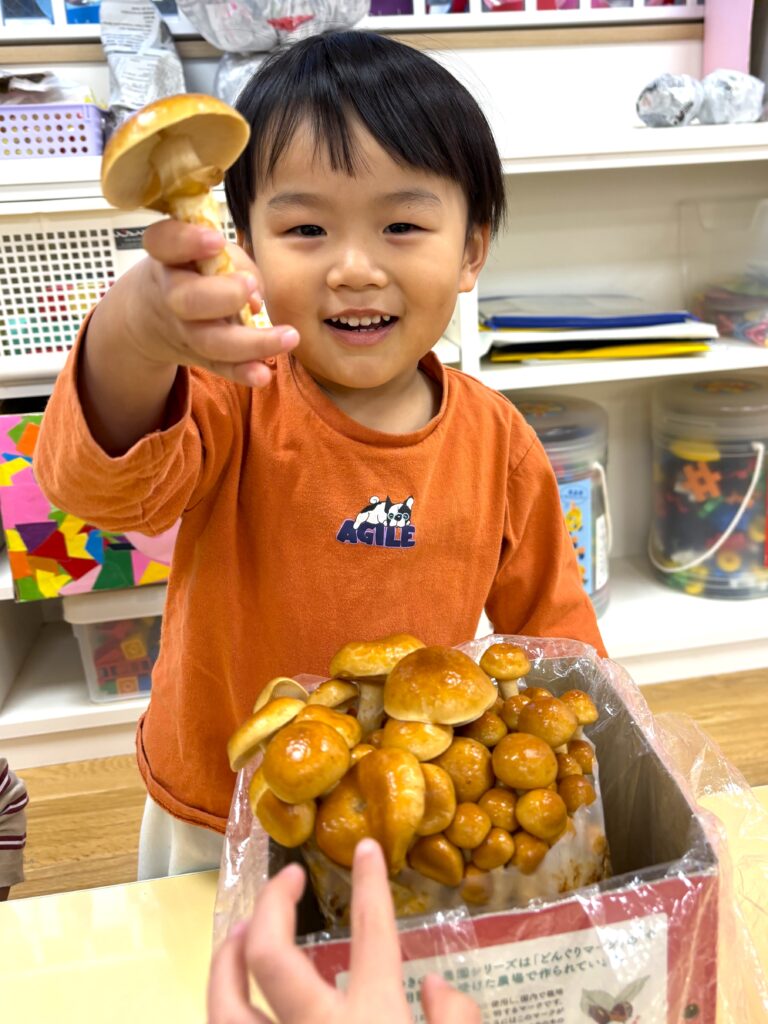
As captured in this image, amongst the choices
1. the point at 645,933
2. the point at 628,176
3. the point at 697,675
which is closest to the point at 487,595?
the point at 645,933

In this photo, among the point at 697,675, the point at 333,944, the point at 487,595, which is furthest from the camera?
the point at 697,675

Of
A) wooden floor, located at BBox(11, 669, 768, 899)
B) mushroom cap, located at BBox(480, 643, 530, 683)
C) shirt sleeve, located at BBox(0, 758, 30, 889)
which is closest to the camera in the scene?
mushroom cap, located at BBox(480, 643, 530, 683)

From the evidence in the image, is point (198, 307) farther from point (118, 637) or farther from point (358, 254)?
point (118, 637)

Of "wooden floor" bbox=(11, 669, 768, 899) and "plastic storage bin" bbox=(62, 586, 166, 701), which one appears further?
"plastic storage bin" bbox=(62, 586, 166, 701)

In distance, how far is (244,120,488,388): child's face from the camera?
1.95 ft

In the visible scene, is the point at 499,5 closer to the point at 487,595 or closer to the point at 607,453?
the point at 607,453

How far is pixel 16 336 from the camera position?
1.42m

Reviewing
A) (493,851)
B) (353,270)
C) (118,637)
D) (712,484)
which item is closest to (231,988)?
(493,851)

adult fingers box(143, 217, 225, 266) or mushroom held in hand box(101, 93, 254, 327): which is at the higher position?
mushroom held in hand box(101, 93, 254, 327)

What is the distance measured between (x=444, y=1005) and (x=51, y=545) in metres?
1.27

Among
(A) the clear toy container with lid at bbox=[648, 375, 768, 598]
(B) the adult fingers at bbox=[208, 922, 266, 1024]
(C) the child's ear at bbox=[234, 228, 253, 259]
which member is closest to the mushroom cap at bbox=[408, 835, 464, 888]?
(B) the adult fingers at bbox=[208, 922, 266, 1024]

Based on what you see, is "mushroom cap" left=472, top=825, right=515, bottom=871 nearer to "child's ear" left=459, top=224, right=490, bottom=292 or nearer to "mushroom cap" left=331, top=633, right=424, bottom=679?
"mushroom cap" left=331, top=633, right=424, bottom=679

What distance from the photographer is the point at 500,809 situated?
408 millimetres

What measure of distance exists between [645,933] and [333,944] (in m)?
0.14
